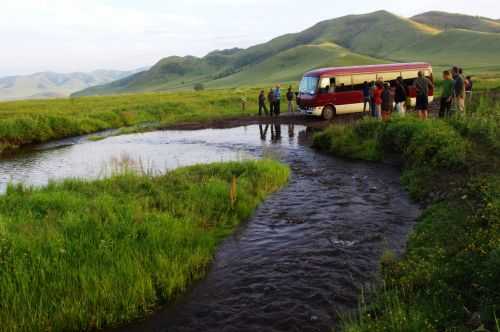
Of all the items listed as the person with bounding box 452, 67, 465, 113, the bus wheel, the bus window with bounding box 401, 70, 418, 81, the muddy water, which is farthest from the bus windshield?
the muddy water

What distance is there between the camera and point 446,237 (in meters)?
7.98


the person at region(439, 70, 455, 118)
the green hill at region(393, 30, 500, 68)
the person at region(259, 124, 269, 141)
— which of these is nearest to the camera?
the person at region(439, 70, 455, 118)

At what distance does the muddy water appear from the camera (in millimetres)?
→ 6672

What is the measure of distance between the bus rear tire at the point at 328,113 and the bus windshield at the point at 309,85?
162 cm

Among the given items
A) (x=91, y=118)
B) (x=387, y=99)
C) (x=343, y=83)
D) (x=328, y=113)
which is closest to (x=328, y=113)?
(x=328, y=113)

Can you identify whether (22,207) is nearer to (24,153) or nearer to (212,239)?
(212,239)

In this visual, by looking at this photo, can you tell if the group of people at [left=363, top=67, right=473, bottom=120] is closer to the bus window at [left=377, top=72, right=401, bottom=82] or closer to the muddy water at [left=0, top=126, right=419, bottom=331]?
the muddy water at [left=0, top=126, right=419, bottom=331]

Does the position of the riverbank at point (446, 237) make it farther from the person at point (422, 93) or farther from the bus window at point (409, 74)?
the bus window at point (409, 74)

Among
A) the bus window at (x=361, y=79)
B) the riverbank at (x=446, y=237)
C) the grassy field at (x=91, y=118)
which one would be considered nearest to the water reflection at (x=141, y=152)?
the grassy field at (x=91, y=118)

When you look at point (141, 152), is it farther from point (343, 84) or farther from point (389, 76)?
point (389, 76)

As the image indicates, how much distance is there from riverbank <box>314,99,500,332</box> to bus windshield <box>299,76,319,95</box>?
11.9 meters

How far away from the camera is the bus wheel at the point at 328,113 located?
29656mm

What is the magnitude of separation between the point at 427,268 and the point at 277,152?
47.3 feet

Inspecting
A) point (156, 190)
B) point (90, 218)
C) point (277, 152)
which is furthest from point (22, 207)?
point (277, 152)
